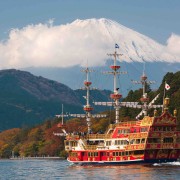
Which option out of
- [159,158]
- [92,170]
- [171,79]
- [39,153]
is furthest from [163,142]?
[39,153]

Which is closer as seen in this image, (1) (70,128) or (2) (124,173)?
(2) (124,173)

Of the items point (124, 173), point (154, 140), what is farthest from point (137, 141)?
point (124, 173)

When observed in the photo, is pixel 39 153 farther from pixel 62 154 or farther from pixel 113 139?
pixel 113 139

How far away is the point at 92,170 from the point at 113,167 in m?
3.69

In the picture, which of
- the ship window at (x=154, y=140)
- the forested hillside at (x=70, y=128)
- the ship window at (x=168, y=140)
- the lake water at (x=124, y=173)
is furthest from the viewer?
the forested hillside at (x=70, y=128)

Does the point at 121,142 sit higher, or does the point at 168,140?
the point at 168,140

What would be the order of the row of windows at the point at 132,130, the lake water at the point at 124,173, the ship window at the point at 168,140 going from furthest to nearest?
the ship window at the point at 168,140
the row of windows at the point at 132,130
the lake water at the point at 124,173

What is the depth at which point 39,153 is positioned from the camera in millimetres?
182000

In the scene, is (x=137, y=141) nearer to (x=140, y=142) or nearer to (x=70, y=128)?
(x=140, y=142)

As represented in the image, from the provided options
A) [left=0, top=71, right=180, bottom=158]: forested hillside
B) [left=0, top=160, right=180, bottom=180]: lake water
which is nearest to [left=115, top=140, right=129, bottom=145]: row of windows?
[left=0, top=160, right=180, bottom=180]: lake water

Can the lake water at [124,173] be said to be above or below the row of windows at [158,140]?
below

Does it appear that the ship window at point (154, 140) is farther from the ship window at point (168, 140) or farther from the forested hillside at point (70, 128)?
the forested hillside at point (70, 128)

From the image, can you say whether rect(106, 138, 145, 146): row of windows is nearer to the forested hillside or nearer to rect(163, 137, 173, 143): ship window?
rect(163, 137, 173, 143): ship window

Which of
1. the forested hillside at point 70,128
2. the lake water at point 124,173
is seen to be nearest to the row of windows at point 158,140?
the lake water at point 124,173
